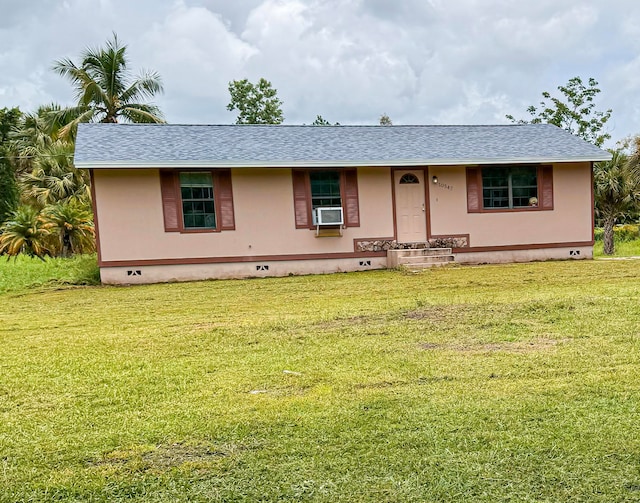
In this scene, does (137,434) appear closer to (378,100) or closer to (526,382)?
(526,382)

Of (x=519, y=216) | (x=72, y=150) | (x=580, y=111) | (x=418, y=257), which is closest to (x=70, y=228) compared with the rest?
(x=72, y=150)

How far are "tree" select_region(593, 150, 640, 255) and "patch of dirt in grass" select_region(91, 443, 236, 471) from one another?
16187mm

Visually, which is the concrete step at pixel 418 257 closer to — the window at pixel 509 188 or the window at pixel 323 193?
the window at pixel 323 193

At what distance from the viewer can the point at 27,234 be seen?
12594 mm

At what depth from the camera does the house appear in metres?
10.5

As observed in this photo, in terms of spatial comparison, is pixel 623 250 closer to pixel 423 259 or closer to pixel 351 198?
pixel 423 259

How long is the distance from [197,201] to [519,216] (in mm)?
7409

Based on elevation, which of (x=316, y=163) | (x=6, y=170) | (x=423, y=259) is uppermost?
(x=6, y=170)

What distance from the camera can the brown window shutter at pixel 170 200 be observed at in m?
10.5

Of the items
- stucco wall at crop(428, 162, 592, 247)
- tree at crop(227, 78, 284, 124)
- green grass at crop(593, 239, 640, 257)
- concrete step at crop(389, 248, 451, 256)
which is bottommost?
green grass at crop(593, 239, 640, 257)

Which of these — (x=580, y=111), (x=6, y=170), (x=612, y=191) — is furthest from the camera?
(x=6, y=170)

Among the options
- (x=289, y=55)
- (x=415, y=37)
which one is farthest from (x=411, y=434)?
(x=289, y=55)

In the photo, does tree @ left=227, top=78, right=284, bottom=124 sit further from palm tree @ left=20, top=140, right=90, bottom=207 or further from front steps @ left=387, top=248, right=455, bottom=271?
front steps @ left=387, top=248, right=455, bottom=271

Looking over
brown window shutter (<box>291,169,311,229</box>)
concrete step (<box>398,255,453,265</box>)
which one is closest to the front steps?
concrete step (<box>398,255,453,265</box>)
